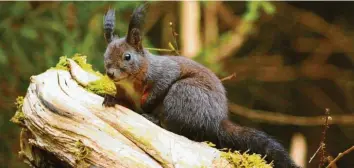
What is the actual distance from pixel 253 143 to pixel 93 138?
93 centimetres

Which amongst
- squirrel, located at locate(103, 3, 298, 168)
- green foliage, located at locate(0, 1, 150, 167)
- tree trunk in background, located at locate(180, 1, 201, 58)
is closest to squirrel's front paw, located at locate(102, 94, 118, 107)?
squirrel, located at locate(103, 3, 298, 168)

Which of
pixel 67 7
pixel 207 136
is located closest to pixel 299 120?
pixel 67 7

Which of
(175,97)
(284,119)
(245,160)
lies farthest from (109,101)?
(284,119)

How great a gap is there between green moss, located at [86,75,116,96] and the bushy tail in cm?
81

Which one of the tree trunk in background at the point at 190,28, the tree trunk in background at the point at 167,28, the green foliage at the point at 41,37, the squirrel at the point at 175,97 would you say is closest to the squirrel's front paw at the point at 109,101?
the squirrel at the point at 175,97

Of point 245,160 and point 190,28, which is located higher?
point 190,28

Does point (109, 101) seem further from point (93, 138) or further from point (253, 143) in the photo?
point (253, 143)

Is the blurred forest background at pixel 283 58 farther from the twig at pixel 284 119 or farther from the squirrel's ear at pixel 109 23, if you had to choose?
the squirrel's ear at pixel 109 23

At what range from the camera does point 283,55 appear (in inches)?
320

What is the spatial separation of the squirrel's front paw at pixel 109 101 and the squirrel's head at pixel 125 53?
137 millimetres

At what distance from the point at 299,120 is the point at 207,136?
3643mm

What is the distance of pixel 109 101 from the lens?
3518mm

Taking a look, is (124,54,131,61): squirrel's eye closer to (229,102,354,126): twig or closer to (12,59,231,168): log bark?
(12,59,231,168): log bark

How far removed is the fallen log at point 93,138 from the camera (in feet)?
10.5
